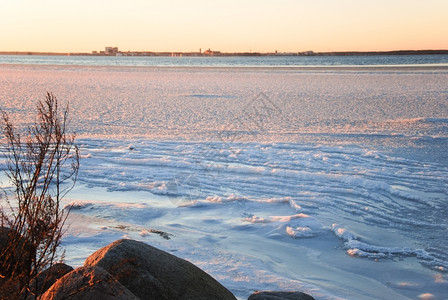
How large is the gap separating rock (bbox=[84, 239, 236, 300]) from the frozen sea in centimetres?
112

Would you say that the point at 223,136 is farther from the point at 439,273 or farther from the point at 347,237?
the point at 439,273

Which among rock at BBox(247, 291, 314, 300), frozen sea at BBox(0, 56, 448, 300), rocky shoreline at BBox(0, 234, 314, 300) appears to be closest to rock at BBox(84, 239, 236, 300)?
rocky shoreline at BBox(0, 234, 314, 300)

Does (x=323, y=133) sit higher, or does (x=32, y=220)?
(x=32, y=220)

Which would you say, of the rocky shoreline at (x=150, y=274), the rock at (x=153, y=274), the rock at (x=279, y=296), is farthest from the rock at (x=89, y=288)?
the rock at (x=279, y=296)

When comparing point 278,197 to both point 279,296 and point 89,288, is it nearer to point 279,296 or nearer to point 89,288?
point 279,296

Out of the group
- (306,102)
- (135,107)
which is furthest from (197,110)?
(306,102)

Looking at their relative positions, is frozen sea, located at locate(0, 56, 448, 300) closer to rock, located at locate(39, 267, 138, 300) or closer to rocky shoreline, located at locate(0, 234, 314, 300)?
rocky shoreline, located at locate(0, 234, 314, 300)

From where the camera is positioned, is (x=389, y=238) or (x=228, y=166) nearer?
(x=389, y=238)

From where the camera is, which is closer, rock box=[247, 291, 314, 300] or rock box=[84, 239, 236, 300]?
rock box=[84, 239, 236, 300]

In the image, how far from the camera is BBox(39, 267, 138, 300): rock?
309 centimetres

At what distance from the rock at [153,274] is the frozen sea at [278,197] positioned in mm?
1117

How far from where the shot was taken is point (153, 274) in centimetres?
376

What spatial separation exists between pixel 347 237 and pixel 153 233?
2515 mm

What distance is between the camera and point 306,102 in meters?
→ 20.4
